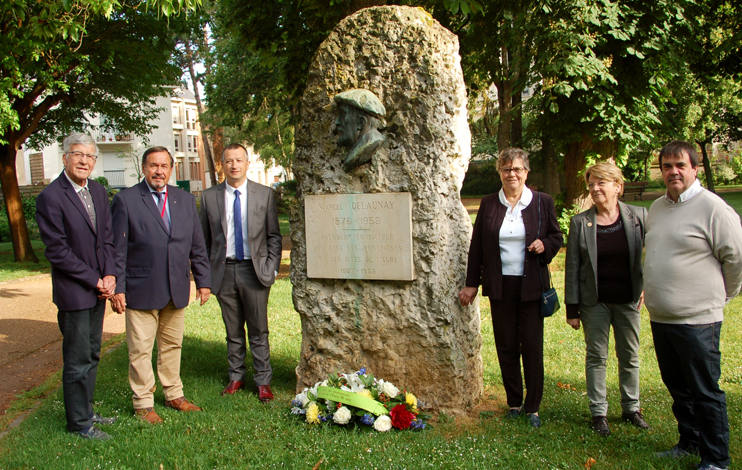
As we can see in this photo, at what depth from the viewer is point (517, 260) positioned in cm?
399

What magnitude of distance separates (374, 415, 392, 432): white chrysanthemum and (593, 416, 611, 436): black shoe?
1.51 m

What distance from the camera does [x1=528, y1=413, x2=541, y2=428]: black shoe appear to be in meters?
4.06

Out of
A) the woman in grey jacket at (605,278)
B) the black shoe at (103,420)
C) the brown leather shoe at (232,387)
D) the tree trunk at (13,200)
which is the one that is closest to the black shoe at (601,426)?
the woman in grey jacket at (605,278)

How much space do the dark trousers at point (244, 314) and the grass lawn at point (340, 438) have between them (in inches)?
10.8

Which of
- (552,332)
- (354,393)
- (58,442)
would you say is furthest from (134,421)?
(552,332)

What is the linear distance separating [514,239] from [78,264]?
3179 mm

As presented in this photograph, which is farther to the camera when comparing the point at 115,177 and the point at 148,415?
the point at 115,177

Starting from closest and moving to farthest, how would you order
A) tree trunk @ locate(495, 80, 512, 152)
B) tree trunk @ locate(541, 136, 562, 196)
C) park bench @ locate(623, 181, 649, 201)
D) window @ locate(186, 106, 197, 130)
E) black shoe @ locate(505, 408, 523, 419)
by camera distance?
black shoe @ locate(505, 408, 523, 419), tree trunk @ locate(541, 136, 562, 196), tree trunk @ locate(495, 80, 512, 152), park bench @ locate(623, 181, 649, 201), window @ locate(186, 106, 197, 130)

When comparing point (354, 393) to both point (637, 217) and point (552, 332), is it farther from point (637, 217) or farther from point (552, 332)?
point (552, 332)

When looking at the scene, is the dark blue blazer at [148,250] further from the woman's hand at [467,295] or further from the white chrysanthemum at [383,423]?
the woman's hand at [467,295]

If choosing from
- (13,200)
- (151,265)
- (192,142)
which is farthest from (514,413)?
(192,142)

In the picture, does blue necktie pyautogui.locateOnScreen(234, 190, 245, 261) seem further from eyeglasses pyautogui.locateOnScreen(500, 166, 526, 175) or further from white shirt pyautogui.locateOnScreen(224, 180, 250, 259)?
eyeglasses pyautogui.locateOnScreen(500, 166, 526, 175)

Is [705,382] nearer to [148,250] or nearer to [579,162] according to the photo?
[148,250]

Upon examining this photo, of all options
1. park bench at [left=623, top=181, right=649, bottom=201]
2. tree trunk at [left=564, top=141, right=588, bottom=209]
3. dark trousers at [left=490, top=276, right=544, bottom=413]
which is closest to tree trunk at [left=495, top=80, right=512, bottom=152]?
tree trunk at [left=564, top=141, right=588, bottom=209]
